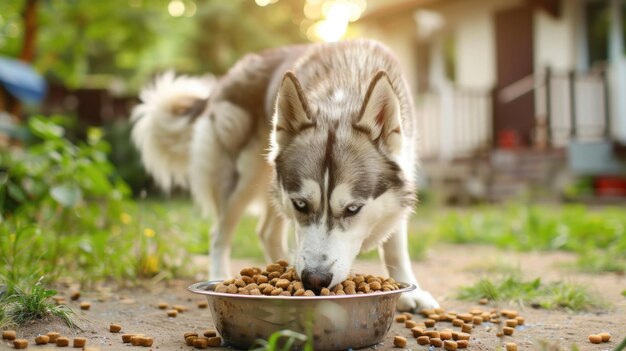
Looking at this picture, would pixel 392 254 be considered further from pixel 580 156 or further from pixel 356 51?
pixel 580 156

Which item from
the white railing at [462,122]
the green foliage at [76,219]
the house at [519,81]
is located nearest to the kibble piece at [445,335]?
the green foliage at [76,219]

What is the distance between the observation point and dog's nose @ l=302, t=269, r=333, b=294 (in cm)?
268

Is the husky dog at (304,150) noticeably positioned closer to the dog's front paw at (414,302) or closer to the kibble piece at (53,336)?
the dog's front paw at (414,302)

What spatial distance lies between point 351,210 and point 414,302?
933 mm

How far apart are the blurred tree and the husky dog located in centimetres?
654

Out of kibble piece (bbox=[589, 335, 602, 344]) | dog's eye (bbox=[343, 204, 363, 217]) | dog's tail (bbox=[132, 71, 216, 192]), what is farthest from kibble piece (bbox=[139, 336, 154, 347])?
dog's tail (bbox=[132, 71, 216, 192])

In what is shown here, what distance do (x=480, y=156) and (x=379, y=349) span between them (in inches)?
385

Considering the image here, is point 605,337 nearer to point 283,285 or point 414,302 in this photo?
point 414,302

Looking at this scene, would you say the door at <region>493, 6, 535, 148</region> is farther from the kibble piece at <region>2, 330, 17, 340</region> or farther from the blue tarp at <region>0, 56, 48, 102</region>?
the kibble piece at <region>2, 330, 17, 340</region>

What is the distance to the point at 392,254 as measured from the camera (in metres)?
3.81

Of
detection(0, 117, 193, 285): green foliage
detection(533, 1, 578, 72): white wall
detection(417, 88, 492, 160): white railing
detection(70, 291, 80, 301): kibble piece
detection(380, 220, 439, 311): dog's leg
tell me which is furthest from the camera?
detection(417, 88, 492, 160): white railing

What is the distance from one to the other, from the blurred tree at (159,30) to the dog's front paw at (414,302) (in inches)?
346

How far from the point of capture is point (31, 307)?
9.53 feet

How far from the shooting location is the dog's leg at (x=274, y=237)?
460cm
